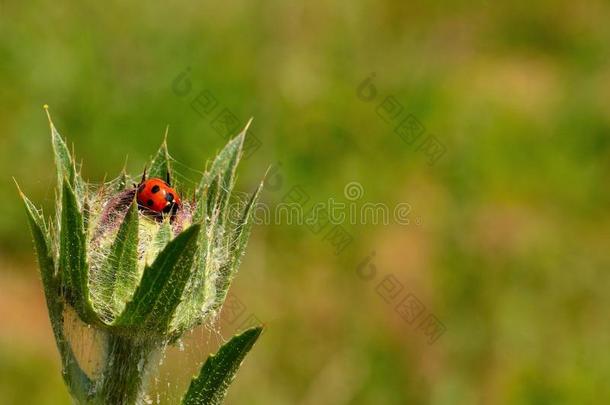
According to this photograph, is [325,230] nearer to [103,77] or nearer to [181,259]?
[103,77]

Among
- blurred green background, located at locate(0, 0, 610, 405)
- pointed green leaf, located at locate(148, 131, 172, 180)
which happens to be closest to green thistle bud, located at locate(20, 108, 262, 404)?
pointed green leaf, located at locate(148, 131, 172, 180)

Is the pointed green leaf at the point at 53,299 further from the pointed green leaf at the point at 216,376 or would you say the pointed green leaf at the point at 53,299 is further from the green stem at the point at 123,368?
the pointed green leaf at the point at 216,376

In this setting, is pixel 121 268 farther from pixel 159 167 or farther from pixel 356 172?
pixel 356 172

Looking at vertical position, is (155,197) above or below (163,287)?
above

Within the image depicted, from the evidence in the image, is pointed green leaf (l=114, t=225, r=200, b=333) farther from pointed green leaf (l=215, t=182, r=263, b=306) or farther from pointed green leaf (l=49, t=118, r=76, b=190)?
pointed green leaf (l=49, t=118, r=76, b=190)

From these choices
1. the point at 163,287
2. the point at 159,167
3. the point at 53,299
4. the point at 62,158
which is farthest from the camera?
the point at 159,167

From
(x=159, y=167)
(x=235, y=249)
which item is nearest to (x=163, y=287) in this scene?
(x=235, y=249)
